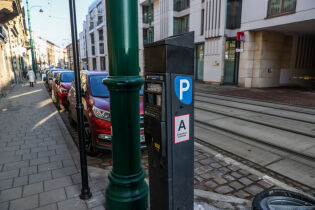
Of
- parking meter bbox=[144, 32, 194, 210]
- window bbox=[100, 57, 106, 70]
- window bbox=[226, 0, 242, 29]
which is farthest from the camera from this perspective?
window bbox=[100, 57, 106, 70]

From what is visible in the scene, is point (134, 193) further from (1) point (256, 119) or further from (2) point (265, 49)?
(2) point (265, 49)

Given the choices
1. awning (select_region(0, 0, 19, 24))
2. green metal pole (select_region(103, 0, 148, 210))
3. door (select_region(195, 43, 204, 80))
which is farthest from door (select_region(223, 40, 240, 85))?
green metal pole (select_region(103, 0, 148, 210))

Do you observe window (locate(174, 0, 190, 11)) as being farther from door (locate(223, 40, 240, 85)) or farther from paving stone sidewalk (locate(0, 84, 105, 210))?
paving stone sidewalk (locate(0, 84, 105, 210))

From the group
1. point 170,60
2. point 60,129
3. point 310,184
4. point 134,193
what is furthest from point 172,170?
point 60,129

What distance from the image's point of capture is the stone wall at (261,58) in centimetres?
1708

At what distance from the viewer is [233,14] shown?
18969 mm

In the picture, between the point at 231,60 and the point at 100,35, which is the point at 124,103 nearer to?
the point at 231,60

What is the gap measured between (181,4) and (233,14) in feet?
27.2

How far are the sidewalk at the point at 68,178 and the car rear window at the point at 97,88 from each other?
129cm

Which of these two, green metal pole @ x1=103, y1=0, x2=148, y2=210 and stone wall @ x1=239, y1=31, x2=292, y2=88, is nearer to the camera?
green metal pole @ x1=103, y1=0, x2=148, y2=210

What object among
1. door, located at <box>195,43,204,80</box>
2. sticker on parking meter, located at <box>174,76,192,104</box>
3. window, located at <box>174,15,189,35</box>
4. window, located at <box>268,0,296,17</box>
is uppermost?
window, located at <box>174,15,189,35</box>

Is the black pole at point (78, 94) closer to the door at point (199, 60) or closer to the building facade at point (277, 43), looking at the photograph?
the building facade at point (277, 43)

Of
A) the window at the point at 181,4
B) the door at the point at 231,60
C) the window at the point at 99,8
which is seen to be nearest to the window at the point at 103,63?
the window at the point at 99,8

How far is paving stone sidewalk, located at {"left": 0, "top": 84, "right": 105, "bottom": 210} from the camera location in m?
2.86
